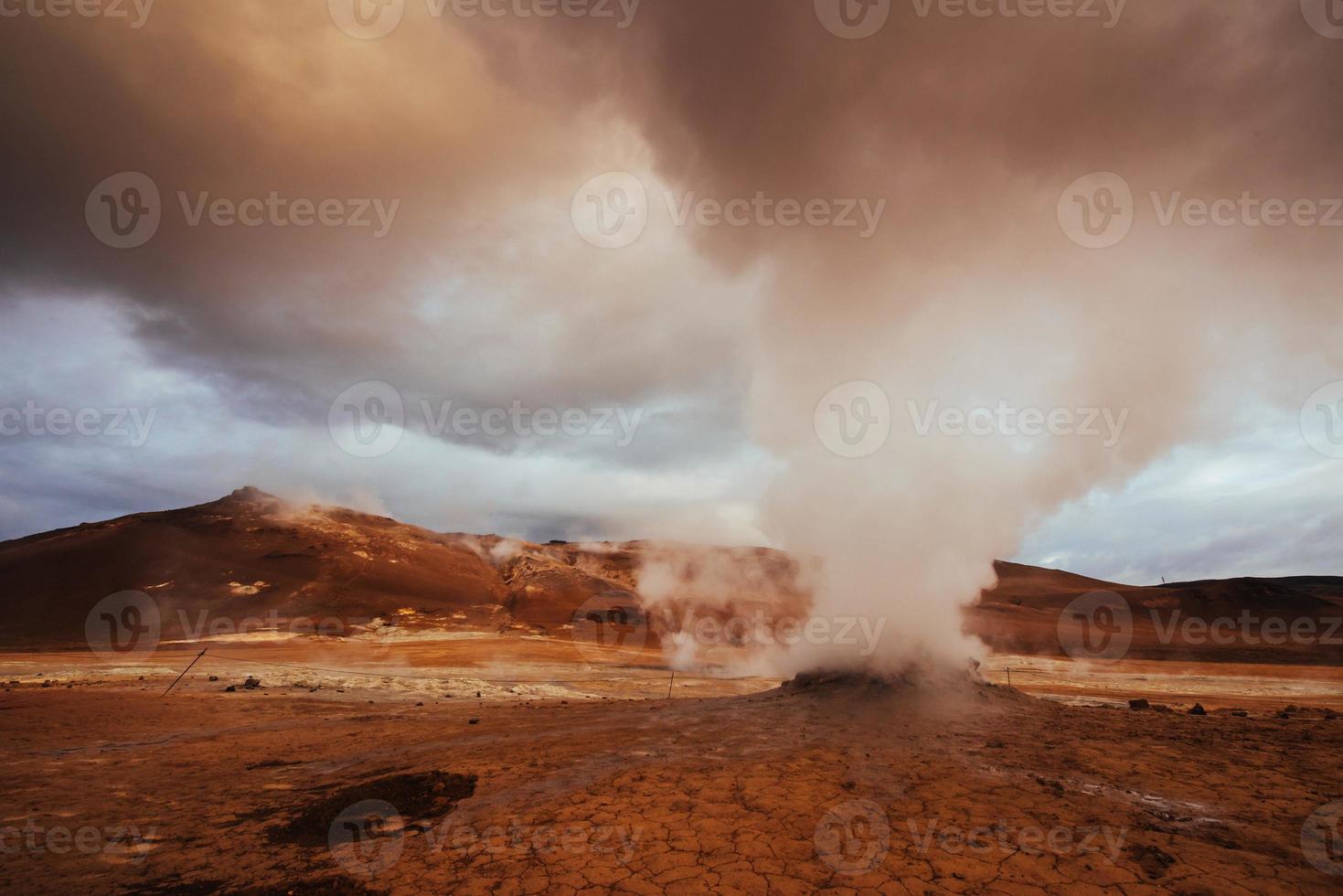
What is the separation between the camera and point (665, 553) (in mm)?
95188

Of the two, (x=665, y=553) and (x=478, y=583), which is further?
(x=665, y=553)

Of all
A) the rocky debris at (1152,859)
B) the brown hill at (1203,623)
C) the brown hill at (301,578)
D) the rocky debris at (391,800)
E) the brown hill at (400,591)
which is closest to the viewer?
the rocky debris at (1152,859)

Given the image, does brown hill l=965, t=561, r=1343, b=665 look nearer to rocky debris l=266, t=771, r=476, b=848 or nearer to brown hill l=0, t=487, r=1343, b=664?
brown hill l=0, t=487, r=1343, b=664

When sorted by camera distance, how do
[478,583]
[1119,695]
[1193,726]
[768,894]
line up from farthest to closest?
[478,583] < [1119,695] < [1193,726] < [768,894]

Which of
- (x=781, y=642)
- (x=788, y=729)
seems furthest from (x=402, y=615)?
(x=788, y=729)

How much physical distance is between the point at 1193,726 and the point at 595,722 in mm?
12683

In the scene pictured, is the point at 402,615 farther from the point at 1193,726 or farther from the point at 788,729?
the point at 1193,726

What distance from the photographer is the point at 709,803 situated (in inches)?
289

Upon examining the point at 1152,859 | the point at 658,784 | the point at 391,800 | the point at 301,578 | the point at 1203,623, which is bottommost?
the point at 1203,623

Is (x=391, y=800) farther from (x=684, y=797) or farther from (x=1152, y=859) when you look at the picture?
(x=1152, y=859)

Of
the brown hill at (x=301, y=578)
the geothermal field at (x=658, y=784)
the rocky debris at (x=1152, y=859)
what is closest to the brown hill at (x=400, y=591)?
the brown hill at (x=301, y=578)

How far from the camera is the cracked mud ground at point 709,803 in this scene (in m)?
5.45

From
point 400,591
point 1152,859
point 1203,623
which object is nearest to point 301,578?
point 400,591

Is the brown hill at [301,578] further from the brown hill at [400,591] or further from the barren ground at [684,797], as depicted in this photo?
the barren ground at [684,797]
